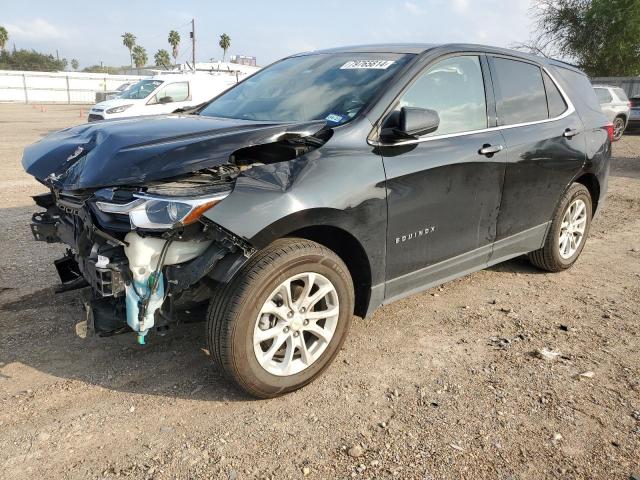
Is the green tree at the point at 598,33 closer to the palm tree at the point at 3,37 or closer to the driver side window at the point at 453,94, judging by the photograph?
the driver side window at the point at 453,94

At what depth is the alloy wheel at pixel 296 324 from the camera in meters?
2.79

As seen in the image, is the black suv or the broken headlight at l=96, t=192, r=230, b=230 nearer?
the broken headlight at l=96, t=192, r=230, b=230

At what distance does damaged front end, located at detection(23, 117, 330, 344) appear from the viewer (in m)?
2.49

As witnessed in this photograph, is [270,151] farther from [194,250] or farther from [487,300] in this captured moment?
[487,300]

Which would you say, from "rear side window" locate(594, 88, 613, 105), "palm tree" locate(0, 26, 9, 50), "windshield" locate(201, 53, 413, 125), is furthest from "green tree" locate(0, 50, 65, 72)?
"windshield" locate(201, 53, 413, 125)

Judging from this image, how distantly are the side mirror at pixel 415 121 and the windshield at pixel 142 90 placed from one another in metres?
14.4

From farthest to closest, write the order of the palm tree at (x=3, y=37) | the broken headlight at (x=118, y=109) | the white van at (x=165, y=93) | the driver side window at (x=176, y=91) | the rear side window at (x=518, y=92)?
the palm tree at (x=3, y=37) < the driver side window at (x=176, y=91) < the white van at (x=165, y=93) < the broken headlight at (x=118, y=109) < the rear side window at (x=518, y=92)

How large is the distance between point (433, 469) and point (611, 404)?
122 cm

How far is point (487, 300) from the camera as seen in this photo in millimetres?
4340

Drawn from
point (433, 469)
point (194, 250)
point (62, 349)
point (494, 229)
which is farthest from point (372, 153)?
point (62, 349)

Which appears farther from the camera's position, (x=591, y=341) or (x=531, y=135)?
(x=531, y=135)

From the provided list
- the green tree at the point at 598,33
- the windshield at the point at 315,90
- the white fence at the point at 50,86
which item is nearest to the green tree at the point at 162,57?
the white fence at the point at 50,86

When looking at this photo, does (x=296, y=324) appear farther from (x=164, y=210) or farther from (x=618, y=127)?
(x=618, y=127)

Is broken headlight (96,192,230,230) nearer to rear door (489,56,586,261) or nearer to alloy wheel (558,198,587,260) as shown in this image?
rear door (489,56,586,261)
